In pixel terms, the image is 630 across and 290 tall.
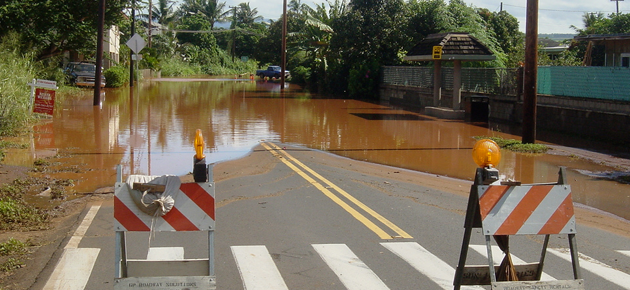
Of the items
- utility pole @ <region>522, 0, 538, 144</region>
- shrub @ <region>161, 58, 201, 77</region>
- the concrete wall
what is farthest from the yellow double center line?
shrub @ <region>161, 58, 201, 77</region>

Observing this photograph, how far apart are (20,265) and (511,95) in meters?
19.3

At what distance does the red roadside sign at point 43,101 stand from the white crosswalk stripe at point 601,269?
54.6ft

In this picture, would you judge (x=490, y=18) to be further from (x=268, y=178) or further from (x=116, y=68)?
(x=268, y=178)

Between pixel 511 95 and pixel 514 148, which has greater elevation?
pixel 511 95

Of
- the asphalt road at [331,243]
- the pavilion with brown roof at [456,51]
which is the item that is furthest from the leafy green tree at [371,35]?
the asphalt road at [331,243]

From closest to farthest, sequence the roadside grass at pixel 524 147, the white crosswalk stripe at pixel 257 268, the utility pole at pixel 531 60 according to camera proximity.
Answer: the white crosswalk stripe at pixel 257 268 < the utility pole at pixel 531 60 < the roadside grass at pixel 524 147

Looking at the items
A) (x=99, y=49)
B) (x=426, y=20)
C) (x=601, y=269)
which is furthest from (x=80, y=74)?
(x=601, y=269)

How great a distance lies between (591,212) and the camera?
9414mm

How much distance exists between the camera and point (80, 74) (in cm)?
3872

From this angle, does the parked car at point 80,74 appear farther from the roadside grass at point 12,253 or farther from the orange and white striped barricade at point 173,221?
the orange and white striped barricade at point 173,221

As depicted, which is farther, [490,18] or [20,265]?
[490,18]

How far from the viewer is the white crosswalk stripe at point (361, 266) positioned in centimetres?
588

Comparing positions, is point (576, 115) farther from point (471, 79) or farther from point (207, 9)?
point (207, 9)

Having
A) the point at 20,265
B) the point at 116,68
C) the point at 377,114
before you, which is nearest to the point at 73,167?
the point at 20,265
